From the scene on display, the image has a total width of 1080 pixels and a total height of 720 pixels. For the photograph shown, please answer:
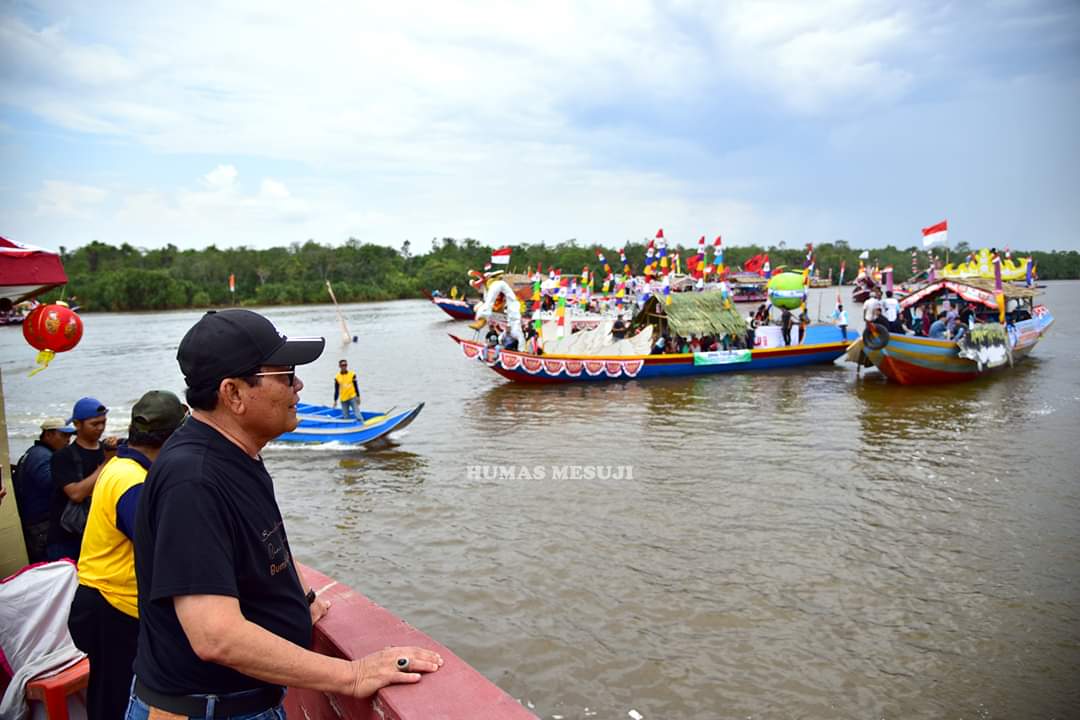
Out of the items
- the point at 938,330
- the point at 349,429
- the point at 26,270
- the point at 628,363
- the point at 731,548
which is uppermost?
the point at 26,270

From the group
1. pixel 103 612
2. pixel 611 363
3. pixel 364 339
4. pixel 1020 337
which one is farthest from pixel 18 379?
pixel 1020 337

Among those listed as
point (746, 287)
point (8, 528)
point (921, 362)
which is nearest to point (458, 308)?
point (746, 287)

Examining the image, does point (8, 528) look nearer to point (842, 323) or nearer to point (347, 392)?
point (347, 392)

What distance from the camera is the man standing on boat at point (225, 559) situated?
147cm

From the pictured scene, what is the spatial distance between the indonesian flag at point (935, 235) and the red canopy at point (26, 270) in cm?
2022

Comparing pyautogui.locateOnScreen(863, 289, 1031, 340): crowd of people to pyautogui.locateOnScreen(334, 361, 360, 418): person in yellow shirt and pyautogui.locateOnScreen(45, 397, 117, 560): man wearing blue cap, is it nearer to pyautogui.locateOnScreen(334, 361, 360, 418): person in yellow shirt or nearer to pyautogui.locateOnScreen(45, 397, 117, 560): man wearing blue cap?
pyautogui.locateOnScreen(334, 361, 360, 418): person in yellow shirt

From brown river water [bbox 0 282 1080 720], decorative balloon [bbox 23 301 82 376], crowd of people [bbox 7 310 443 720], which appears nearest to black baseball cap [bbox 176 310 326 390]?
crowd of people [bbox 7 310 443 720]

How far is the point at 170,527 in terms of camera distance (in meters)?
1.47

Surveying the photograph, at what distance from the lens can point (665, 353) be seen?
69.3ft

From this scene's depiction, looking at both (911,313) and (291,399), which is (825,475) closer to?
(291,399)

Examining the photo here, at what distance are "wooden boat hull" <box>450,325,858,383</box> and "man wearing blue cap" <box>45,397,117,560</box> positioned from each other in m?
14.3

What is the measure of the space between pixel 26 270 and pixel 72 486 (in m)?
1.36

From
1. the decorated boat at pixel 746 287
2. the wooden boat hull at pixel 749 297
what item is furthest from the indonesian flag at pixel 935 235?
the wooden boat hull at pixel 749 297

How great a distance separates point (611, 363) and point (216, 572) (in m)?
18.2
